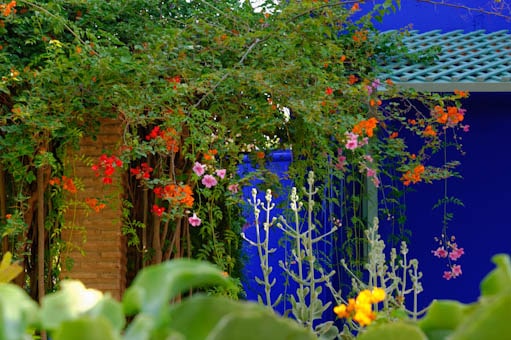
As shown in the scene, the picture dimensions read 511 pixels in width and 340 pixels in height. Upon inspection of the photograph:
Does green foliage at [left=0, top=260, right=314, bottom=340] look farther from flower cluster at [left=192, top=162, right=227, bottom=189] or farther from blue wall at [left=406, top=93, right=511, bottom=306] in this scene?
blue wall at [left=406, top=93, right=511, bottom=306]

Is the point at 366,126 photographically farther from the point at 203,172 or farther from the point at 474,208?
the point at 474,208

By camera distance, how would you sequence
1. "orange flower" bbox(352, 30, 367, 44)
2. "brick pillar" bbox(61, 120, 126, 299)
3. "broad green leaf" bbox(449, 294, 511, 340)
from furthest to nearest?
"orange flower" bbox(352, 30, 367, 44)
"brick pillar" bbox(61, 120, 126, 299)
"broad green leaf" bbox(449, 294, 511, 340)

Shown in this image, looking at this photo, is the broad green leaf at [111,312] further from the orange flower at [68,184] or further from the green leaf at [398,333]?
the orange flower at [68,184]

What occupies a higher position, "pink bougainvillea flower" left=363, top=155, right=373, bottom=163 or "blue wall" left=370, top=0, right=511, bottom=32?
"blue wall" left=370, top=0, right=511, bottom=32

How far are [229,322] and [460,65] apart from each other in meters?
5.49

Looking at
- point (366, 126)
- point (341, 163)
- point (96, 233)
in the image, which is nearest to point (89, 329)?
point (366, 126)

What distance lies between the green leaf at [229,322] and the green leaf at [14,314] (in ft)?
0.34

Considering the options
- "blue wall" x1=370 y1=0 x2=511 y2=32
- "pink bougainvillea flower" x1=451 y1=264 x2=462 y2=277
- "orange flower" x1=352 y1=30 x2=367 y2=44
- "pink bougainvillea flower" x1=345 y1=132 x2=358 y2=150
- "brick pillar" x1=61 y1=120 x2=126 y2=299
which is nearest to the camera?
"pink bougainvillea flower" x1=345 y1=132 x2=358 y2=150

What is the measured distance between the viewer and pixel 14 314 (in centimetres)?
53

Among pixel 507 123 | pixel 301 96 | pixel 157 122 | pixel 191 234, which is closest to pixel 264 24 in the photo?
pixel 301 96

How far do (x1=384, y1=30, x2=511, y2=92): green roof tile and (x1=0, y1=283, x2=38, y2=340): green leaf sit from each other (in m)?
5.02

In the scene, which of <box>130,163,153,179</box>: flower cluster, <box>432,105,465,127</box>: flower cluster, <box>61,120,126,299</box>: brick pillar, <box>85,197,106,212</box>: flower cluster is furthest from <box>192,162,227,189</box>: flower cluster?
<box>432,105,465,127</box>: flower cluster

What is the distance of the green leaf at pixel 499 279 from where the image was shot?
1.90ft

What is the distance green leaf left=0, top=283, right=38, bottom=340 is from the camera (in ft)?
1.63
